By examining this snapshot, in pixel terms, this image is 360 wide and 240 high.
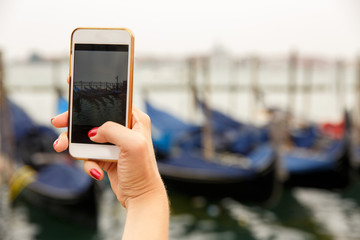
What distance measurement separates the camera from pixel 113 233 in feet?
14.4

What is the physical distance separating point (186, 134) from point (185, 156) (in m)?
0.99

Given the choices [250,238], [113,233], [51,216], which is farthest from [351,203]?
[51,216]

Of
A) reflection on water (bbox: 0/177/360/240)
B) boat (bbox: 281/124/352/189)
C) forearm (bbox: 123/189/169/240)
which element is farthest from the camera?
boat (bbox: 281/124/352/189)

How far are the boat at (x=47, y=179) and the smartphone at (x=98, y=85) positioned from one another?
367 centimetres

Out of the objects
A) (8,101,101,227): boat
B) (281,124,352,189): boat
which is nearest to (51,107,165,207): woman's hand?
(8,101,101,227): boat

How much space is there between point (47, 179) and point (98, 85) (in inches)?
173

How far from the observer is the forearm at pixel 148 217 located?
448 millimetres

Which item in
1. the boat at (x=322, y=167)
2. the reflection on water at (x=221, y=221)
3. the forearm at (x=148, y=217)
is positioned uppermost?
the forearm at (x=148, y=217)

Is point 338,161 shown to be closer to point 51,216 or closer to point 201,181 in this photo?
point 201,181

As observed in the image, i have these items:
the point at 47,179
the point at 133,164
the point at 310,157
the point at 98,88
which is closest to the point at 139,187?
the point at 133,164

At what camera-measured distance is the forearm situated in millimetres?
448

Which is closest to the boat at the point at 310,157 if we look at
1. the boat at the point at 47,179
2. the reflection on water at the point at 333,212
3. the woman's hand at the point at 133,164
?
the reflection on water at the point at 333,212

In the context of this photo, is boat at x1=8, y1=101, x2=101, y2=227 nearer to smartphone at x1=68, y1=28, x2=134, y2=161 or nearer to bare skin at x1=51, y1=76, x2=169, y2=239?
smartphone at x1=68, y1=28, x2=134, y2=161

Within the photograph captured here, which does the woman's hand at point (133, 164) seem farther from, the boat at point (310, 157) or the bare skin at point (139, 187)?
the boat at point (310, 157)
